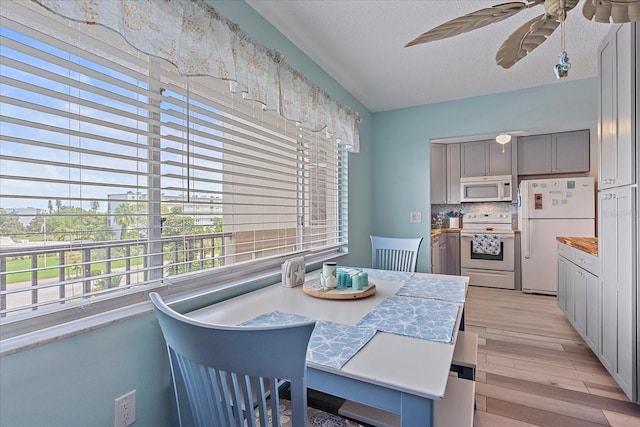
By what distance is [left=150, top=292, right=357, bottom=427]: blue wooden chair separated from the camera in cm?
63

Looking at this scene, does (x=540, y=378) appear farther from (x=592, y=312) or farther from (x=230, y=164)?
(x=230, y=164)

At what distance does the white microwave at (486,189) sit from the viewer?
186 inches

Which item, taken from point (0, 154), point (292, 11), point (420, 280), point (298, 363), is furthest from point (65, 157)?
point (420, 280)

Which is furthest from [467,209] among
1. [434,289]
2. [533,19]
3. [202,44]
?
[202,44]

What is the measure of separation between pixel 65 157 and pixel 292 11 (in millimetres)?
1476

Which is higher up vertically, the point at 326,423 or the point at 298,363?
the point at 298,363

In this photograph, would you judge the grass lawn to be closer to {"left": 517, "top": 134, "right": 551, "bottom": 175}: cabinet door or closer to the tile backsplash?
the tile backsplash

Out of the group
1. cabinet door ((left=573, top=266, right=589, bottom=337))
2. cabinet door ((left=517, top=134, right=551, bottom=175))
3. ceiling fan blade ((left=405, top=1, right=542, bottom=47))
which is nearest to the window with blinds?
ceiling fan blade ((left=405, top=1, right=542, bottom=47))

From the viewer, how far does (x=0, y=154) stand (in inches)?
35.4

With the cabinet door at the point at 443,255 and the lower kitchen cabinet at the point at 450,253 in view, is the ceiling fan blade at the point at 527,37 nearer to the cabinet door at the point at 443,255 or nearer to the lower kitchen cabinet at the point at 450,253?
the cabinet door at the point at 443,255

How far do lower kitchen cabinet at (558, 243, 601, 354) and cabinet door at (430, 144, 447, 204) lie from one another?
2.15m

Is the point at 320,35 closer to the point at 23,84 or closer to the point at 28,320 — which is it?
the point at 23,84

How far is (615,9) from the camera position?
117cm

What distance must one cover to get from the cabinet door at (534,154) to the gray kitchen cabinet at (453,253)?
1.38 m
